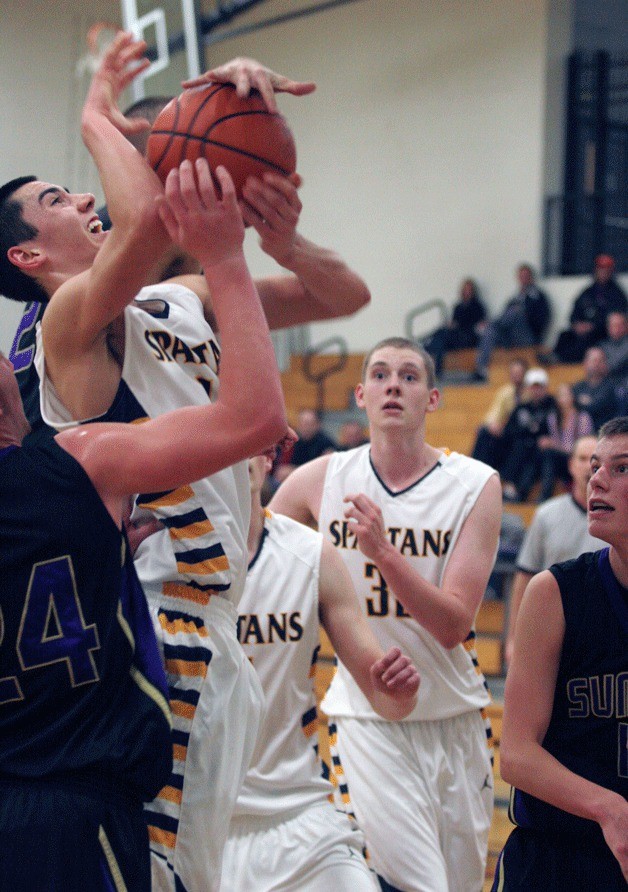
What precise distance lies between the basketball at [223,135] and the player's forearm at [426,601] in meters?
1.77

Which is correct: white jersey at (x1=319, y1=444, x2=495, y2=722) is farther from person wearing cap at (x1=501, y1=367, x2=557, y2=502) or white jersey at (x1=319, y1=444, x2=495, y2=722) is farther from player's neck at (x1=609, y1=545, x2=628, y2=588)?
person wearing cap at (x1=501, y1=367, x2=557, y2=502)

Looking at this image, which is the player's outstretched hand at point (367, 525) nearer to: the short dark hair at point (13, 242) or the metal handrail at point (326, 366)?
the short dark hair at point (13, 242)

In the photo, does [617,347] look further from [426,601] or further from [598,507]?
[598,507]

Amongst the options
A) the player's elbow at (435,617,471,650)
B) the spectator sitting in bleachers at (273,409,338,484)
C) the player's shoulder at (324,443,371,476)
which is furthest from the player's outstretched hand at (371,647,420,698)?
the spectator sitting in bleachers at (273,409,338,484)

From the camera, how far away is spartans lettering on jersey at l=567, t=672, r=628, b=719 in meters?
2.94

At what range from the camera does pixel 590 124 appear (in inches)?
652

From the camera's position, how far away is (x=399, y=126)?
17812mm

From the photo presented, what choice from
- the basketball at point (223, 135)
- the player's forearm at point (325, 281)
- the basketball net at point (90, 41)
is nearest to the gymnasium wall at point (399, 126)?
the basketball net at point (90, 41)

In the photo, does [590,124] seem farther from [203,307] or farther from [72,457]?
[72,457]

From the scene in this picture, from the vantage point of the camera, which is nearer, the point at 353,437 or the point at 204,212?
the point at 204,212

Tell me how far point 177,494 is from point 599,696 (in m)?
1.16

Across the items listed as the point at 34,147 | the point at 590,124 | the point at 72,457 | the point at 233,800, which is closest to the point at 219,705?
the point at 233,800

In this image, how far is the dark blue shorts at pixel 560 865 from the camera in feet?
9.61

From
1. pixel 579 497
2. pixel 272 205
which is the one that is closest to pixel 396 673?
pixel 272 205
